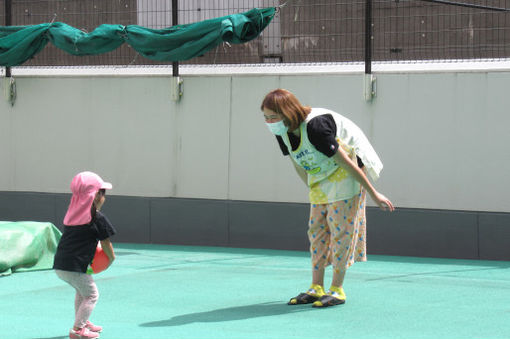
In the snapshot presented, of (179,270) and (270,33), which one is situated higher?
(270,33)

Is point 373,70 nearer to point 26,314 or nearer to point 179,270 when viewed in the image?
point 179,270

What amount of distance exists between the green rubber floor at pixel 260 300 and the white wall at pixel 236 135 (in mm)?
1053

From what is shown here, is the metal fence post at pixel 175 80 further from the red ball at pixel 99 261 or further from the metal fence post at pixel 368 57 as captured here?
the red ball at pixel 99 261

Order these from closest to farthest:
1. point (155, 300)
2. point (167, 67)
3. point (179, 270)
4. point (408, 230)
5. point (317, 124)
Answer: point (317, 124), point (155, 300), point (179, 270), point (408, 230), point (167, 67)

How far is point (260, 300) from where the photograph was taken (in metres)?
7.20

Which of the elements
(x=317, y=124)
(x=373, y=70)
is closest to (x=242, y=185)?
(x=373, y=70)

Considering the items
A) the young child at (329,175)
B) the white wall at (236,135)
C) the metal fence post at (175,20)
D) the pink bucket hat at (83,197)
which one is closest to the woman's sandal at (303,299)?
the young child at (329,175)

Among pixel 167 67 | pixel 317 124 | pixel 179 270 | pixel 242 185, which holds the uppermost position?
pixel 167 67

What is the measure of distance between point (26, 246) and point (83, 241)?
3.33m

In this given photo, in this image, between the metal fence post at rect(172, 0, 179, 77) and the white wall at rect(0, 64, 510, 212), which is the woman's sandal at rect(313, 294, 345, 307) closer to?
the white wall at rect(0, 64, 510, 212)

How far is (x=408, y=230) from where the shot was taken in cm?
986

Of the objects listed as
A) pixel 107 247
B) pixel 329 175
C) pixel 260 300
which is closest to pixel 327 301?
pixel 260 300

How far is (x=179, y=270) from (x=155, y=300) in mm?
1701

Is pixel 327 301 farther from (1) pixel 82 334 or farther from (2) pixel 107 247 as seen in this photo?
(1) pixel 82 334
